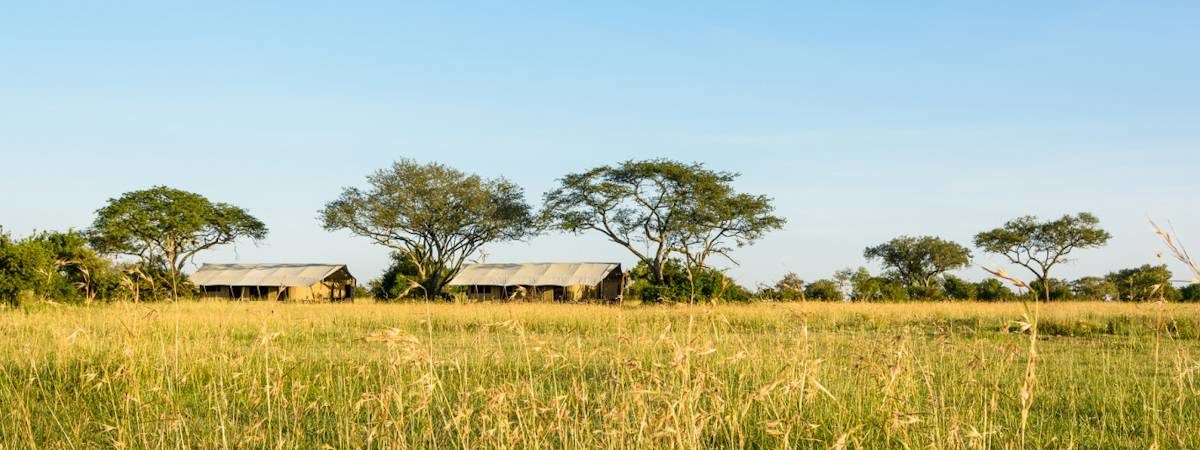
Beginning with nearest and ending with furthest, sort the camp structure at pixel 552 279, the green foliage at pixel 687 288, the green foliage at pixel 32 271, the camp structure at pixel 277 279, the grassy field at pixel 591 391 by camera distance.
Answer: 1. the grassy field at pixel 591 391
2. the green foliage at pixel 32 271
3. the green foliage at pixel 687 288
4. the camp structure at pixel 552 279
5. the camp structure at pixel 277 279

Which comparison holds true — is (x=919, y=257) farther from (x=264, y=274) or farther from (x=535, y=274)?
(x=264, y=274)

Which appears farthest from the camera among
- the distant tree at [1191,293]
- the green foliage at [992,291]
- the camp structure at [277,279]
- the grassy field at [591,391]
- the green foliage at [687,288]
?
the camp structure at [277,279]

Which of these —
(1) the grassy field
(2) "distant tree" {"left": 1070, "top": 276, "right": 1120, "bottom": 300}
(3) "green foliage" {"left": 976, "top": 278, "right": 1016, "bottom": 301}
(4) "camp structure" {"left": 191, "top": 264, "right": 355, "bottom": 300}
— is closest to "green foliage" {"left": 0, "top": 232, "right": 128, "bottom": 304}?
(1) the grassy field

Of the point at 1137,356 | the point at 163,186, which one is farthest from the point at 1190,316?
the point at 163,186

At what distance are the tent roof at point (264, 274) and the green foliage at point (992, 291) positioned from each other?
109 feet

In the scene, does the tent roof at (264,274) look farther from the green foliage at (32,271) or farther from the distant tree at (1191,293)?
the distant tree at (1191,293)

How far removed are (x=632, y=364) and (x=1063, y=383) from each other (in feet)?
18.3

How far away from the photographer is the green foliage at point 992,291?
119 feet

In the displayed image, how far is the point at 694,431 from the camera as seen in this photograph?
100.0 inches

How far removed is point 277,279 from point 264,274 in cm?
170

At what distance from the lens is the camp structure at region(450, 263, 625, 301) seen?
136 ft

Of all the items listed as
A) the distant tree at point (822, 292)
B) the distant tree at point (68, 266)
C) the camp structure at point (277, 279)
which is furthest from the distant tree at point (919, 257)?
the distant tree at point (68, 266)

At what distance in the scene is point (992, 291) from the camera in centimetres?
3750

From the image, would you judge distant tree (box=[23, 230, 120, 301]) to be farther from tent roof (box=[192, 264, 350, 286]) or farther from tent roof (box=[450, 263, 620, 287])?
tent roof (box=[192, 264, 350, 286])
